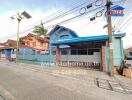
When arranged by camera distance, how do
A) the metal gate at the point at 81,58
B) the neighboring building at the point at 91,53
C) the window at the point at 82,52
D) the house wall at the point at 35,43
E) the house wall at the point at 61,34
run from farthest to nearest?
the house wall at the point at 35,43, the house wall at the point at 61,34, the window at the point at 82,52, the metal gate at the point at 81,58, the neighboring building at the point at 91,53

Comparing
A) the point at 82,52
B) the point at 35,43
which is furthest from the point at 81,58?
the point at 35,43

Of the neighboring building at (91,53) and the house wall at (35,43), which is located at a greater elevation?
the house wall at (35,43)

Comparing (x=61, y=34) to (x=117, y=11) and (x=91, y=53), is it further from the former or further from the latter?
(x=117, y=11)

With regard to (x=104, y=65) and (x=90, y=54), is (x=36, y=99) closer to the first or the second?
(x=104, y=65)

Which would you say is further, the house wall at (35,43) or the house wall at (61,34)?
the house wall at (35,43)

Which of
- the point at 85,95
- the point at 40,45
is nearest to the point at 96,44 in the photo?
the point at 85,95

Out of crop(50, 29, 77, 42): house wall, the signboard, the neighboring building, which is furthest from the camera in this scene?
crop(50, 29, 77, 42): house wall

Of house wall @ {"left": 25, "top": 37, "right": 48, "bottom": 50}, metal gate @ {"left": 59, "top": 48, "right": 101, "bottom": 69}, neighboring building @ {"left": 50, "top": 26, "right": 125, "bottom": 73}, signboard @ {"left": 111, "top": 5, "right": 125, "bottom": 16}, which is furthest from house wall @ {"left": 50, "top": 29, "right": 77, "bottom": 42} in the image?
signboard @ {"left": 111, "top": 5, "right": 125, "bottom": 16}

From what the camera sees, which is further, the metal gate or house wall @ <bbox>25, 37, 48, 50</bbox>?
house wall @ <bbox>25, 37, 48, 50</bbox>

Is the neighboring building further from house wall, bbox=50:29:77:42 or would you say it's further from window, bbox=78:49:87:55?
house wall, bbox=50:29:77:42

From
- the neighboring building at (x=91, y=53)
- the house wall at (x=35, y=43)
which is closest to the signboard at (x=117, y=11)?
the neighboring building at (x=91, y=53)

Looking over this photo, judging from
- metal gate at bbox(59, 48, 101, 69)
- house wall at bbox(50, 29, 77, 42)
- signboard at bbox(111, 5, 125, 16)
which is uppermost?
house wall at bbox(50, 29, 77, 42)

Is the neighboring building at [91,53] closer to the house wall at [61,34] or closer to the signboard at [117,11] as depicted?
the signboard at [117,11]

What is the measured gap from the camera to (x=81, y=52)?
14.8 m
